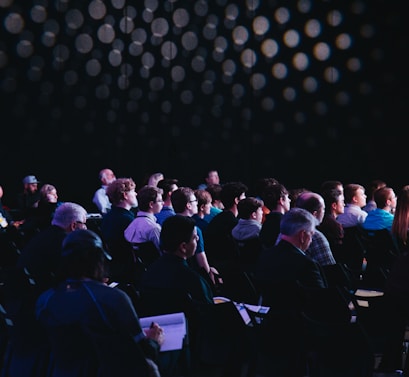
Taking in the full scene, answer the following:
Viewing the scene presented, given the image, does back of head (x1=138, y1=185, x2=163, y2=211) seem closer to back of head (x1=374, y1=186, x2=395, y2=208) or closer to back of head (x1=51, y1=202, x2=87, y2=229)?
back of head (x1=51, y1=202, x2=87, y2=229)

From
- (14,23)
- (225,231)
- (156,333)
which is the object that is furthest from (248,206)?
(14,23)

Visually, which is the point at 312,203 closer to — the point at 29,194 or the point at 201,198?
the point at 201,198

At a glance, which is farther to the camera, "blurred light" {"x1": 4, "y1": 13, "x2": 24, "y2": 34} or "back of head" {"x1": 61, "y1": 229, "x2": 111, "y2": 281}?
"blurred light" {"x1": 4, "y1": 13, "x2": 24, "y2": 34}

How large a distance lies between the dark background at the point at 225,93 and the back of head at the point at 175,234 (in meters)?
7.90

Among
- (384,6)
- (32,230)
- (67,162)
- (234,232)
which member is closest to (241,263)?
(234,232)

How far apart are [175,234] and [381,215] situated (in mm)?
3322

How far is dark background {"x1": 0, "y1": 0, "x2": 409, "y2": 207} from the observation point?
11719 millimetres

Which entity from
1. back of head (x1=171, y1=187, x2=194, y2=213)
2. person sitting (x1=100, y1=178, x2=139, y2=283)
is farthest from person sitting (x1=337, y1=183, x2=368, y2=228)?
person sitting (x1=100, y1=178, x2=139, y2=283)

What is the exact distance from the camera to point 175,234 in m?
3.90

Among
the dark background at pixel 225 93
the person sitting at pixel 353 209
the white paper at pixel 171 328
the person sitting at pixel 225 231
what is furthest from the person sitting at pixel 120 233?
the dark background at pixel 225 93

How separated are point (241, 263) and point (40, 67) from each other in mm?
6760

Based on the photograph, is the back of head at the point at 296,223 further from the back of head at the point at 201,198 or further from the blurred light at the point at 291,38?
the blurred light at the point at 291,38

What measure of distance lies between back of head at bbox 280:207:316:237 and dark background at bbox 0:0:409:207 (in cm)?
780

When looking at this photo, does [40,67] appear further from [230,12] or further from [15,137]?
[230,12]
